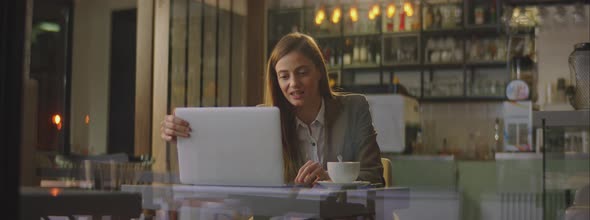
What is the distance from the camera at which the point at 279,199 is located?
42.0 inches

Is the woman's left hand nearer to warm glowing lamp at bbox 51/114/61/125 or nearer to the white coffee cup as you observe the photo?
the white coffee cup

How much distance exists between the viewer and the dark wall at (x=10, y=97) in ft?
1.22

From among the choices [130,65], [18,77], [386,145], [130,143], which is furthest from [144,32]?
[18,77]

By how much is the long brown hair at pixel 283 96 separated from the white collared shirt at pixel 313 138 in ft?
0.04

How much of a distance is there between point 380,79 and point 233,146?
3.32 meters

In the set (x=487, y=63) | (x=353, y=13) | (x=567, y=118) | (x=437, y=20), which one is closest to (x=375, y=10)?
(x=353, y=13)

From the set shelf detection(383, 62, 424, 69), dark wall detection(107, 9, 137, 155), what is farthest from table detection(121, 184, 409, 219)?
shelf detection(383, 62, 424, 69)

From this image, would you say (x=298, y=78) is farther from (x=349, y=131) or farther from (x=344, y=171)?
(x=344, y=171)

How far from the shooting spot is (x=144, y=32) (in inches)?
124

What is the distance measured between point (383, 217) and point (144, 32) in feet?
6.49

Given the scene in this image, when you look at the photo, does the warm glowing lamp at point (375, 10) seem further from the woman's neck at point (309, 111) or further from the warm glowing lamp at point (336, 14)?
the woman's neck at point (309, 111)

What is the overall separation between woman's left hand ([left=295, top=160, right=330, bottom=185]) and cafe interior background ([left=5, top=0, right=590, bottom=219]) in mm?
424

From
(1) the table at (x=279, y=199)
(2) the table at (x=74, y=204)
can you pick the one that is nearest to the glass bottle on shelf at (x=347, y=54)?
(1) the table at (x=279, y=199)

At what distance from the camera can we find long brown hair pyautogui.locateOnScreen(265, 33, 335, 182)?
1.42 metres
